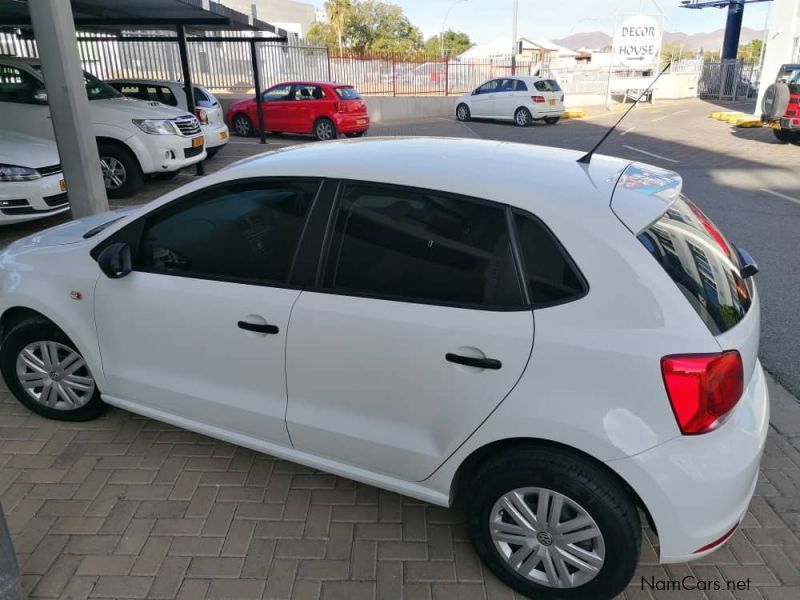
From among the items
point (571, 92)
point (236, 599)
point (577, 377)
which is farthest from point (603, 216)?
point (571, 92)

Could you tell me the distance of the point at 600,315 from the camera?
2041mm

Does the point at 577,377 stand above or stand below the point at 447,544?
above

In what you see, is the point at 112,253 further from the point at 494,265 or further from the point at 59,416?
the point at 494,265

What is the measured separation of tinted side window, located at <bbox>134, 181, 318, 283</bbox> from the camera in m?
2.62

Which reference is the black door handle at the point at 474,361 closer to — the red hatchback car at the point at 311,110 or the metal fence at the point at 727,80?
the red hatchback car at the point at 311,110

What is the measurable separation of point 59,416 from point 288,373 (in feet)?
5.79

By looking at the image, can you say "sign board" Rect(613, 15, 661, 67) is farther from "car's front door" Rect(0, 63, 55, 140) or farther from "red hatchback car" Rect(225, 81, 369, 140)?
"car's front door" Rect(0, 63, 55, 140)

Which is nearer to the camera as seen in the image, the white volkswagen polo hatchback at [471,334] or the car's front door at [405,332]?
the white volkswagen polo hatchback at [471,334]

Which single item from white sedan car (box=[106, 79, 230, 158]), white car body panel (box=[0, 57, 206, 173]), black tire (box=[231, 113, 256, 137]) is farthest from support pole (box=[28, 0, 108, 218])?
black tire (box=[231, 113, 256, 137])

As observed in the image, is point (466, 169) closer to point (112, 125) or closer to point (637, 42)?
point (112, 125)

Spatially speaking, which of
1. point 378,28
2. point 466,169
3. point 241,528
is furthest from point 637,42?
point 378,28

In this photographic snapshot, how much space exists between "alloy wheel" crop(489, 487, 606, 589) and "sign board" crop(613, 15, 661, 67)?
29805mm

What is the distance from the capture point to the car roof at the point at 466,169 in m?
2.25

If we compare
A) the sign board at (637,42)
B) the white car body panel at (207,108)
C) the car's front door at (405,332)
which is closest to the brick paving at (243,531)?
the car's front door at (405,332)
